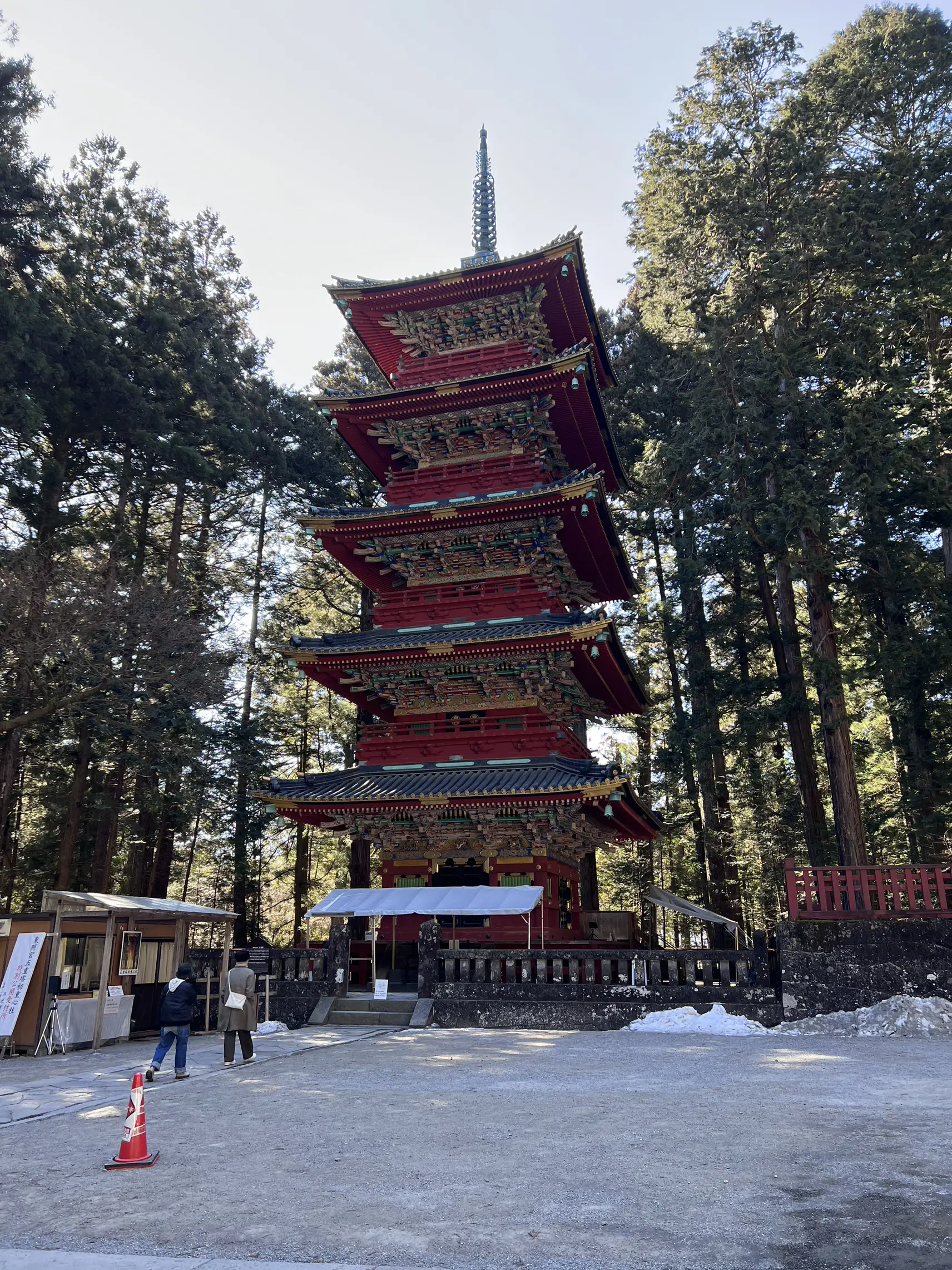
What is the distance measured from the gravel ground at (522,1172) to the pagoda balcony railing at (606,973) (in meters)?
4.24

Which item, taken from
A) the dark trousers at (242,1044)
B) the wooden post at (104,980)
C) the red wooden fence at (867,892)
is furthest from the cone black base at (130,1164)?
the red wooden fence at (867,892)

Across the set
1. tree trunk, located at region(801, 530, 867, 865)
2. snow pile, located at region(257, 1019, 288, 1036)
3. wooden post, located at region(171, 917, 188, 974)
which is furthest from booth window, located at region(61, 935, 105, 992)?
tree trunk, located at region(801, 530, 867, 865)

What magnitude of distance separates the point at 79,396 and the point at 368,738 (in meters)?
12.6

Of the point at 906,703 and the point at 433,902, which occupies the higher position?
the point at 906,703

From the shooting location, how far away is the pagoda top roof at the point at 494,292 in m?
21.8

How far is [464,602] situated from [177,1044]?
1375 cm

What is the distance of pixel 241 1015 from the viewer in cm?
1144

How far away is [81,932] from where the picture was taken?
13.4m

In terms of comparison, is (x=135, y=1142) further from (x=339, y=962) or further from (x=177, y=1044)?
(x=339, y=962)

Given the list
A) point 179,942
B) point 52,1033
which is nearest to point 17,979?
point 52,1033

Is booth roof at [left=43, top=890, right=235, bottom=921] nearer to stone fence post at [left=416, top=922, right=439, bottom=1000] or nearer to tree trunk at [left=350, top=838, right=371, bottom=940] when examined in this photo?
stone fence post at [left=416, top=922, right=439, bottom=1000]

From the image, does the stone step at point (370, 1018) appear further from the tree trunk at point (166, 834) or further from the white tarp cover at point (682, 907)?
the tree trunk at point (166, 834)

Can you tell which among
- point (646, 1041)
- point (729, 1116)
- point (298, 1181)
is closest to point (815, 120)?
point (646, 1041)

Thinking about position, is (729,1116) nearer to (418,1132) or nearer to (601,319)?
(418,1132)
